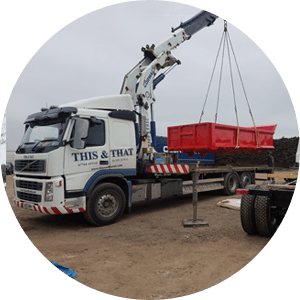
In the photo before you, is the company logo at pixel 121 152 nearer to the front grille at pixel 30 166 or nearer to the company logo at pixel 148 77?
the front grille at pixel 30 166

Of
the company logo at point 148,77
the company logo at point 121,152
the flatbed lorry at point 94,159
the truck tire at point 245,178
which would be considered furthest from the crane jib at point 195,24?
the truck tire at point 245,178

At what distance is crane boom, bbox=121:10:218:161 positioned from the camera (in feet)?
27.1

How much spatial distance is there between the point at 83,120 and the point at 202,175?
565 cm

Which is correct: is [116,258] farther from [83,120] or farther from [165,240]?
[83,120]

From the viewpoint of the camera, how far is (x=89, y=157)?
6348mm

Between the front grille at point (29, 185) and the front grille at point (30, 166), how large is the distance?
0.88ft

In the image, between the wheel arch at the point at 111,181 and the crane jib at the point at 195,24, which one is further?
the crane jib at the point at 195,24

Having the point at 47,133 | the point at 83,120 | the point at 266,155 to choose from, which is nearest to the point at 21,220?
the point at 47,133

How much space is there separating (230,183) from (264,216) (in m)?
6.58

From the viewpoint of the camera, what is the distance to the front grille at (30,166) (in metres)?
5.89

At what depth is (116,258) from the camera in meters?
4.54

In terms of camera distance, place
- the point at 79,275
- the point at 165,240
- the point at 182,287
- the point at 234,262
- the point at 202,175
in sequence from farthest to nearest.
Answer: the point at 202,175, the point at 165,240, the point at 234,262, the point at 79,275, the point at 182,287

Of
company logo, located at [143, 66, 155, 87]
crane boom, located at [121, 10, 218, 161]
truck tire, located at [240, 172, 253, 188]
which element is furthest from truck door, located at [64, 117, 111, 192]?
truck tire, located at [240, 172, 253, 188]

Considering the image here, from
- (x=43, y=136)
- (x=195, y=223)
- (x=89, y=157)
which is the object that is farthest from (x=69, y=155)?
(x=195, y=223)
